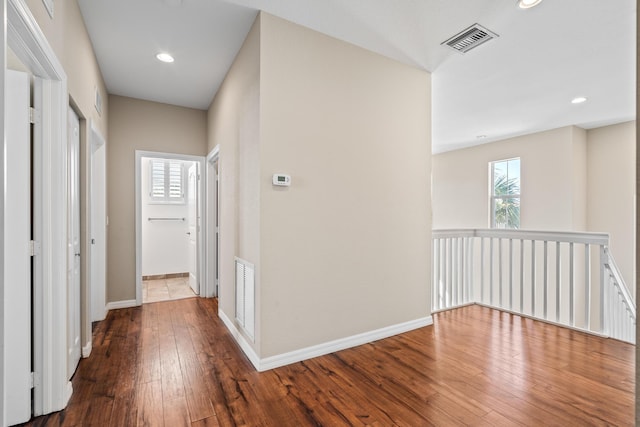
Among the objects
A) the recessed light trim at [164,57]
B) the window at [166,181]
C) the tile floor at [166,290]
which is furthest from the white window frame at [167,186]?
the recessed light trim at [164,57]

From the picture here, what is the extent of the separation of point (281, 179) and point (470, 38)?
210 centimetres

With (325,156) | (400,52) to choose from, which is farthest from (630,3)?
(325,156)

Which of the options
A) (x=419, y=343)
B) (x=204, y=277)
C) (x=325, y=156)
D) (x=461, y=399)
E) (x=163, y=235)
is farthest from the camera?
(x=163, y=235)

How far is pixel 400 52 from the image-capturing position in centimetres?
285

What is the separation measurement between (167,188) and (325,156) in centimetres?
432

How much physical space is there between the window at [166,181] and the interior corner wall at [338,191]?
416cm

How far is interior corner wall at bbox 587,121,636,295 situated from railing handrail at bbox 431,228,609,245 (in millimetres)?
2553

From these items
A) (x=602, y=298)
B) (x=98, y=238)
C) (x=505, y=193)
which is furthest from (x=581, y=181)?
(x=98, y=238)

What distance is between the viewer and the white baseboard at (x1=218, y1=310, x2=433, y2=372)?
89.1 inches

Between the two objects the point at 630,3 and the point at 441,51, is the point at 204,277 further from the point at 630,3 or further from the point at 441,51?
the point at 630,3

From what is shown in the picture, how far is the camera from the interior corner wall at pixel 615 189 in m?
4.68

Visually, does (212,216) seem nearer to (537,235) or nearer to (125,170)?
(125,170)

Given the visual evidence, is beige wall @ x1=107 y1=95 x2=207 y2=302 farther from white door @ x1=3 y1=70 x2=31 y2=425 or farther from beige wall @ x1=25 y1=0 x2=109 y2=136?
white door @ x1=3 y1=70 x2=31 y2=425

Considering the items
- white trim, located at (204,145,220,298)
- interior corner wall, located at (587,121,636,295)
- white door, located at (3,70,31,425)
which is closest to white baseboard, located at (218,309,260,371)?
white trim, located at (204,145,220,298)
